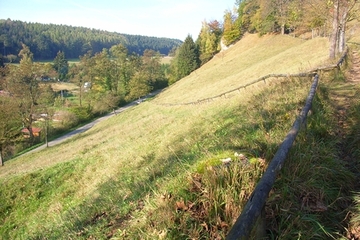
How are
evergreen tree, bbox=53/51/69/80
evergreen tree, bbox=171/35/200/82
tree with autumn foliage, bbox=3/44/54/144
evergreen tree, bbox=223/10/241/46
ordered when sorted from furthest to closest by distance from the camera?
1. evergreen tree, bbox=53/51/69/80
2. evergreen tree, bbox=171/35/200/82
3. evergreen tree, bbox=223/10/241/46
4. tree with autumn foliage, bbox=3/44/54/144

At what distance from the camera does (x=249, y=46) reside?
5644 centimetres

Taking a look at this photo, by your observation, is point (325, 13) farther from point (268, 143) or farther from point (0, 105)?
point (0, 105)

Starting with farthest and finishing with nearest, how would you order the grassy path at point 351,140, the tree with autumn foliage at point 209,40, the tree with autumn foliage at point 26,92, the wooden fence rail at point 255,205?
the tree with autumn foliage at point 209,40 < the tree with autumn foliage at point 26,92 < the grassy path at point 351,140 < the wooden fence rail at point 255,205

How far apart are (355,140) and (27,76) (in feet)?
143

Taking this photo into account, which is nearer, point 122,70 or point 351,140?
point 351,140

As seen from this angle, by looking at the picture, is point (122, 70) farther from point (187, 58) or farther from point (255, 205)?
point (255, 205)

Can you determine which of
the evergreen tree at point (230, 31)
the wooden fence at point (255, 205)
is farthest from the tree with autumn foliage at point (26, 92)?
the evergreen tree at point (230, 31)

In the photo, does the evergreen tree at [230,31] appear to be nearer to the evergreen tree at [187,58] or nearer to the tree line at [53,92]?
the evergreen tree at [187,58]

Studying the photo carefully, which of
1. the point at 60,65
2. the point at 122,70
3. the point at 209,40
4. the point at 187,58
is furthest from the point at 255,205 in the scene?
the point at 60,65

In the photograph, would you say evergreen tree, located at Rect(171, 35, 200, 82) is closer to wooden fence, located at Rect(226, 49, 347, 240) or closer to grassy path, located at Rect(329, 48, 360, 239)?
grassy path, located at Rect(329, 48, 360, 239)

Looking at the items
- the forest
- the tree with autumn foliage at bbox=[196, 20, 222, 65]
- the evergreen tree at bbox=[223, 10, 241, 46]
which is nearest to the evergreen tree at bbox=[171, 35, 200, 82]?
the forest

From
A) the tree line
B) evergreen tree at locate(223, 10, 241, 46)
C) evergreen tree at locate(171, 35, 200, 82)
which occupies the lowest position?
the tree line

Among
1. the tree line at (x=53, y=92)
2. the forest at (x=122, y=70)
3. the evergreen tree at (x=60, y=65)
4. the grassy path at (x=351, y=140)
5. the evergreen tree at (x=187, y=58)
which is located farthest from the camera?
the evergreen tree at (x=60, y=65)

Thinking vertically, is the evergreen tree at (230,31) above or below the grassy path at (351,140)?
above
